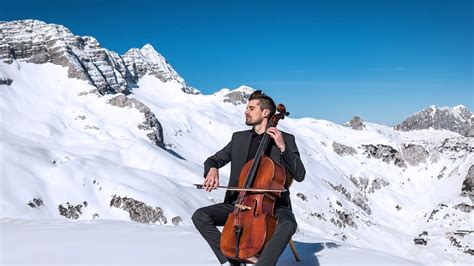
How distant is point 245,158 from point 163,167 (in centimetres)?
4976

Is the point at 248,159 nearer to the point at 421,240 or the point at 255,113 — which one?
the point at 255,113

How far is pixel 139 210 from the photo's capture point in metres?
→ 36.8

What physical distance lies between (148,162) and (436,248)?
152ft

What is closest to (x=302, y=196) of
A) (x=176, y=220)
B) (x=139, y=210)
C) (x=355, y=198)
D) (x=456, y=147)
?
(x=355, y=198)

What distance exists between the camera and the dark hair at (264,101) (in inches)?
267

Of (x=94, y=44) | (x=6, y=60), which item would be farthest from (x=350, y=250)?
(x=94, y=44)

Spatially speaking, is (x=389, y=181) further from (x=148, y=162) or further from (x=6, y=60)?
(x=6, y=60)

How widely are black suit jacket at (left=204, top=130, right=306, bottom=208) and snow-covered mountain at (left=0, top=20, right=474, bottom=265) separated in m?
1.73

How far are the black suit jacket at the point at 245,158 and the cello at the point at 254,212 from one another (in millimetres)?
304

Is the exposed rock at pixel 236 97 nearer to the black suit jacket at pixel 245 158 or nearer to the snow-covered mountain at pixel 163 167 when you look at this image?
the snow-covered mountain at pixel 163 167

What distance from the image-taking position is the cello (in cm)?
550

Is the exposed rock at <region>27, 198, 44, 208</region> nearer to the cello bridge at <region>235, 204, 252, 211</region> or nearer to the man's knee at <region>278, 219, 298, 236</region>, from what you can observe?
the cello bridge at <region>235, 204, 252, 211</region>

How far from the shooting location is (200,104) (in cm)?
14400

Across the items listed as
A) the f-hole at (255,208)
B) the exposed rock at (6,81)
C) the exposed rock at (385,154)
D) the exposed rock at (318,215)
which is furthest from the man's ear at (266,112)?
the exposed rock at (385,154)
